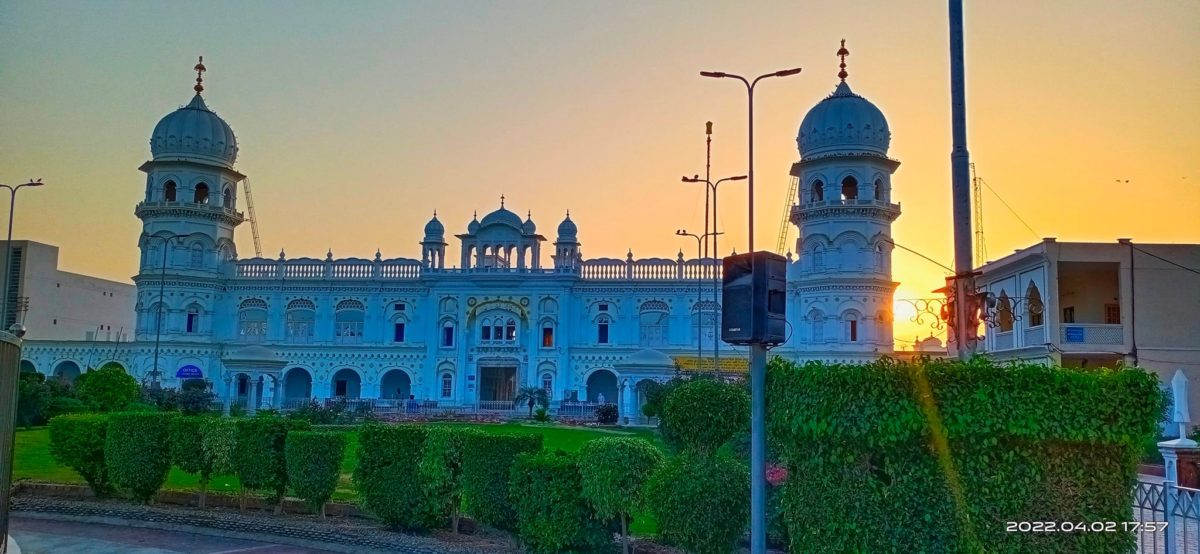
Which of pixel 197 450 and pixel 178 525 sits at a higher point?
pixel 197 450

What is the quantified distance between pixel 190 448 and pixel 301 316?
4081 centimetres

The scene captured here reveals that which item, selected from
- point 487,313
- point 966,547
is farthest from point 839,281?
point 966,547

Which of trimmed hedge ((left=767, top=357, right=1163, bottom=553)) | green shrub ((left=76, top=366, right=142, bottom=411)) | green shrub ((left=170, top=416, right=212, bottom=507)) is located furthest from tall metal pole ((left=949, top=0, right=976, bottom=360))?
green shrub ((left=76, top=366, right=142, bottom=411))

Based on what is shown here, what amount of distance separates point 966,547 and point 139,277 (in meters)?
53.8

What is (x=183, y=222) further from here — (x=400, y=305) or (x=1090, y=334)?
(x=1090, y=334)

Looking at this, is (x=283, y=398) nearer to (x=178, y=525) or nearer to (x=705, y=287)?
(x=705, y=287)

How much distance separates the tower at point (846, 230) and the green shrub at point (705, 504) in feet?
125

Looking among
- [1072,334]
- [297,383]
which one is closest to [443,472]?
[1072,334]

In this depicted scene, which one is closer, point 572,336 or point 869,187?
point 869,187

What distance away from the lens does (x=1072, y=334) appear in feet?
105

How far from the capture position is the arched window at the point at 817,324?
46.9 metres

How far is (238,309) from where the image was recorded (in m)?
53.8

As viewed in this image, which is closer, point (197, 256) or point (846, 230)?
point (846, 230)

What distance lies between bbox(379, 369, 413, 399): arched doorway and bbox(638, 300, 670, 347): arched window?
1364 centimetres
